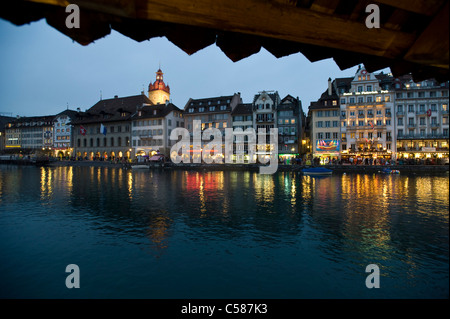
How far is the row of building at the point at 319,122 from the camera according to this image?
63969 millimetres

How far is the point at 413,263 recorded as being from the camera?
29.5 feet

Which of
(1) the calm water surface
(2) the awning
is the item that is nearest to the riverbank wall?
(1) the calm water surface

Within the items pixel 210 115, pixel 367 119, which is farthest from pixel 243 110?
pixel 367 119

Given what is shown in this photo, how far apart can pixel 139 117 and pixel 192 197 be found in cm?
6738

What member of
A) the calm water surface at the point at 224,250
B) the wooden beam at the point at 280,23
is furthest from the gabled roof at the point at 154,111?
the wooden beam at the point at 280,23

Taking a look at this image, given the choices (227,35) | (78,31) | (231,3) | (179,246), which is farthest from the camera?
(179,246)

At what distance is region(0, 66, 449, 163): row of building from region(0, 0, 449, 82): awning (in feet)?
203

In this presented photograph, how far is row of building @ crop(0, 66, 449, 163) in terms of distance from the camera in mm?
63969

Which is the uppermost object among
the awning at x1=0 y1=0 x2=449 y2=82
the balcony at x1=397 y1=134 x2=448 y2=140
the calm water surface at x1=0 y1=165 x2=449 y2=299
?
the balcony at x1=397 y1=134 x2=448 y2=140

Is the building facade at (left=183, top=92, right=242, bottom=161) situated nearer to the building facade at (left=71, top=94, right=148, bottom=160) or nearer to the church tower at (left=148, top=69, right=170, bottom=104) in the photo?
the building facade at (left=71, top=94, right=148, bottom=160)

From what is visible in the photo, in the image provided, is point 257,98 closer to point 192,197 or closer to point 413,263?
point 192,197

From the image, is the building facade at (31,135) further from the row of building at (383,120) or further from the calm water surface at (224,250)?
the calm water surface at (224,250)

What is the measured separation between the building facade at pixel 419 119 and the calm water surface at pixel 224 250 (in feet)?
181
